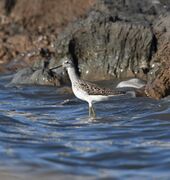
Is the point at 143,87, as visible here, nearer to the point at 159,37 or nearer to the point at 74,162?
the point at 159,37

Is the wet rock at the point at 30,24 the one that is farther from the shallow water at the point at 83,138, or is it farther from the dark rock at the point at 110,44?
the shallow water at the point at 83,138

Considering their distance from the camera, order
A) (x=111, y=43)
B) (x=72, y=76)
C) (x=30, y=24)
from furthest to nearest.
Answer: (x=30, y=24) → (x=111, y=43) → (x=72, y=76)

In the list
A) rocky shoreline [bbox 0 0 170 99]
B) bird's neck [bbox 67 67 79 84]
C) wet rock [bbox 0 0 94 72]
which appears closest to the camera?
bird's neck [bbox 67 67 79 84]

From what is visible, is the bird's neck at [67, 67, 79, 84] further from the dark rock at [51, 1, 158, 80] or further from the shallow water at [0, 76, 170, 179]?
the dark rock at [51, 1, 158, 80]

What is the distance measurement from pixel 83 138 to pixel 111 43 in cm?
612

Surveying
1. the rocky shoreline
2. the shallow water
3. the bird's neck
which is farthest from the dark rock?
the bird's neck

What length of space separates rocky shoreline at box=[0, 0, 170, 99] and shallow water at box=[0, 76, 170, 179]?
170 centimetres

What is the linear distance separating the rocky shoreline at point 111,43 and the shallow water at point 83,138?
1.70 m

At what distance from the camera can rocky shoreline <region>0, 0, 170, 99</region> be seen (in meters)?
15.7

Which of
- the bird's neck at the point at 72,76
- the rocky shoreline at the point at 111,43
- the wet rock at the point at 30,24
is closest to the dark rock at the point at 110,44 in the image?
the rocky shoreline at the point at 111,43

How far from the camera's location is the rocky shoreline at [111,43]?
15.7 metres

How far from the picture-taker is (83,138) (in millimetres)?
10250

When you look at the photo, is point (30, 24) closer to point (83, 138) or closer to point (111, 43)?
point (111, 43)

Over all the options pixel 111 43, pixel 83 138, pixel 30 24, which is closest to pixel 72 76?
pixel 83 138
